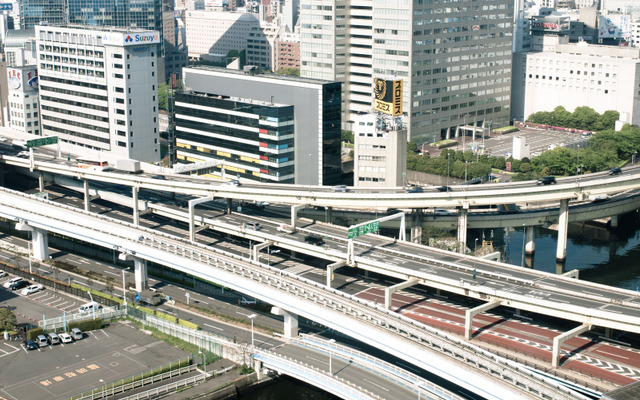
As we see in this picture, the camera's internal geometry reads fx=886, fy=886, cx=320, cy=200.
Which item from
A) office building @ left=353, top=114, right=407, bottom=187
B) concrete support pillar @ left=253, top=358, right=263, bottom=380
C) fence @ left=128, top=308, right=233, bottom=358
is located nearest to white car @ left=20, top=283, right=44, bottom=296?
fence @ left=128, top=308, right=233, bottom=358

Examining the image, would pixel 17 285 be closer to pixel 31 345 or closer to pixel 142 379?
pixel 31 345

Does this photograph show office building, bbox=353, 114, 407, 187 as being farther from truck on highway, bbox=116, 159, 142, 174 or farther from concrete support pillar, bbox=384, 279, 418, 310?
concrete support pillar, bbox=384, 279, 418, 310

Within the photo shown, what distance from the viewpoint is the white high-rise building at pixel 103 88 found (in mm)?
175250

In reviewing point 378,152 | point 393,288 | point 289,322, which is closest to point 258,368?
point 289,322

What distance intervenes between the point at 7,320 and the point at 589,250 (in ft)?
303

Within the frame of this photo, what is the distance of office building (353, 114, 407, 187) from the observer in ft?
500

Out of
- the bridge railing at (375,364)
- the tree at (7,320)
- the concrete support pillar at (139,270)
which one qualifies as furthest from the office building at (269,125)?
the tree at (7,320)

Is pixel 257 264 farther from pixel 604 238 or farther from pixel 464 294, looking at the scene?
pixel 604 238

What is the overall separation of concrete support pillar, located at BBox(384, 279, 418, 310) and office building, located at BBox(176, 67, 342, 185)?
57.7m

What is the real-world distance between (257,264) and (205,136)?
2629 inches

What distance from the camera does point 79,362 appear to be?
98.7 m

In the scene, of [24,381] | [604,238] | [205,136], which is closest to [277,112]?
[205,136]

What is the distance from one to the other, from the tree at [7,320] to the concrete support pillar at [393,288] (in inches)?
1765

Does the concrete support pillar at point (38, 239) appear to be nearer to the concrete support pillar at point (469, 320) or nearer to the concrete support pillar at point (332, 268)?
the concrete support pillar at point (332, 268)
